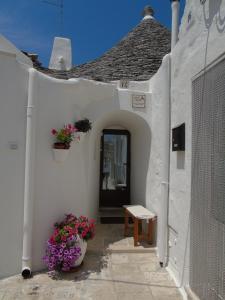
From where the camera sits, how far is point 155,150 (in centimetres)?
612

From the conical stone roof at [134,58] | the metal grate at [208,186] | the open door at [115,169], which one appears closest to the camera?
the metal grate at [208,186]

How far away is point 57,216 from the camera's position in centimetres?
512

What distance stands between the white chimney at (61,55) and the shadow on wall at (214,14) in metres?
8.99

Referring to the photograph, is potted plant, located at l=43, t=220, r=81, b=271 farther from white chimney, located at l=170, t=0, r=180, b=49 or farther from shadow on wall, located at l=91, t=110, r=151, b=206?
white chimney, located at l=170, t=0, r=180, b=49

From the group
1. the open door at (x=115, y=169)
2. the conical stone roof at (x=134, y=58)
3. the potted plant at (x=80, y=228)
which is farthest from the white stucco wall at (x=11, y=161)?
the open door at (x=115, y=169)

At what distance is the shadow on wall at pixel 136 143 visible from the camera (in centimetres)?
673

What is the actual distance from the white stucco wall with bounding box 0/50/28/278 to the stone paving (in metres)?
A: 0.56

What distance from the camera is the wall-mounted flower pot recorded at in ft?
16.4

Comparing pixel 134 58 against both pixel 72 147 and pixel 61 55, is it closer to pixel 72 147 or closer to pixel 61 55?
pixel 61 55

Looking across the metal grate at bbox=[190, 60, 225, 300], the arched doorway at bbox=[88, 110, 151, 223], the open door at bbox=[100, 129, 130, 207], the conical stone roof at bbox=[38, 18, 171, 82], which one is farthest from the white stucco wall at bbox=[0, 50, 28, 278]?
the open door at bbox=[100, 129, 130, 207]

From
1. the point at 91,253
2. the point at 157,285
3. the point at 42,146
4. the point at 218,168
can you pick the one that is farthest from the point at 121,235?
the point at 218,168

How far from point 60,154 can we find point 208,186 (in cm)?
292

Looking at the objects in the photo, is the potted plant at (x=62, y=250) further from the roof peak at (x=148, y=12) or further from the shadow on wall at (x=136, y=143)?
the roof peak at (x=148, y=12)

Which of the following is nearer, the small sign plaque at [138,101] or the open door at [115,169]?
the small sign plaque at [138,101]
